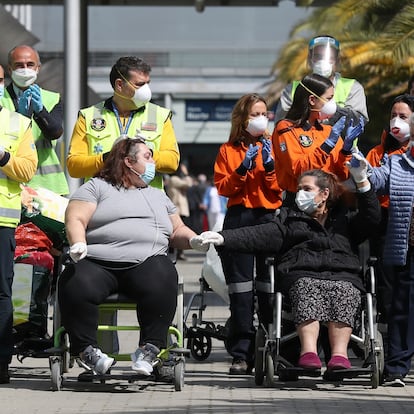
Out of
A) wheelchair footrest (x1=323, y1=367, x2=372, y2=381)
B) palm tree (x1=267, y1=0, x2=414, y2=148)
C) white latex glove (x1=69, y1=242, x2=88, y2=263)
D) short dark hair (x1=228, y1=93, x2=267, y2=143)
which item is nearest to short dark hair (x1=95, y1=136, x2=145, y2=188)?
white latex glove (x1=69, y1=242, x2=88, y2=263)

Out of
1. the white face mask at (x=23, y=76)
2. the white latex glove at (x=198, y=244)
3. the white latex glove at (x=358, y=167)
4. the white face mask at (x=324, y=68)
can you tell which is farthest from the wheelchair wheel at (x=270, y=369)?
the white face mask at (x=23, y=76)

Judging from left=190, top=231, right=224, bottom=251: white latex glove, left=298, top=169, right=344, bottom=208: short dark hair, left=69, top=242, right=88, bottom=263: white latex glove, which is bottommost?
left=69, top=242, right=88, bottom=263: white latex glove

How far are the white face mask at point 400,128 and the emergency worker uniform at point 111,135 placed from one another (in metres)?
1.41

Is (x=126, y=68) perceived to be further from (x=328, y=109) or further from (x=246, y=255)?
(x=246, y=255)

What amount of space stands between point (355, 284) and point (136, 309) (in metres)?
1.32

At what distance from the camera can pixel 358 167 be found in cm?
809

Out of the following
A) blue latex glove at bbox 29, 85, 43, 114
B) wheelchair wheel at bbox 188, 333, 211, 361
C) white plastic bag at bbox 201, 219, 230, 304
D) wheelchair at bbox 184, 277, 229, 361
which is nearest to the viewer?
blue latex glove at bbox 29, 85, 43, 114

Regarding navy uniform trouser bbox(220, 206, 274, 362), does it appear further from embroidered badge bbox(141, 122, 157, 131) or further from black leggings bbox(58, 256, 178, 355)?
black leggings bbox(58, 256, 178, 355)

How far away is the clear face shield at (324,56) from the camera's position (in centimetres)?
917

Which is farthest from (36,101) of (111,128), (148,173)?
(148,173)

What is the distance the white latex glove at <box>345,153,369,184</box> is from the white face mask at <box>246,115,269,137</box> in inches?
43.0

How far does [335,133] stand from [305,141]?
0.22m

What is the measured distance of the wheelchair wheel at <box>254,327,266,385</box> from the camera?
324 inches

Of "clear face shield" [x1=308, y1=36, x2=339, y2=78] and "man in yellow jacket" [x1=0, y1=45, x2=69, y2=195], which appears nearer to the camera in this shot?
"man in yellow jacket" [x1=0, y1=45, x2=69, y2=195]
